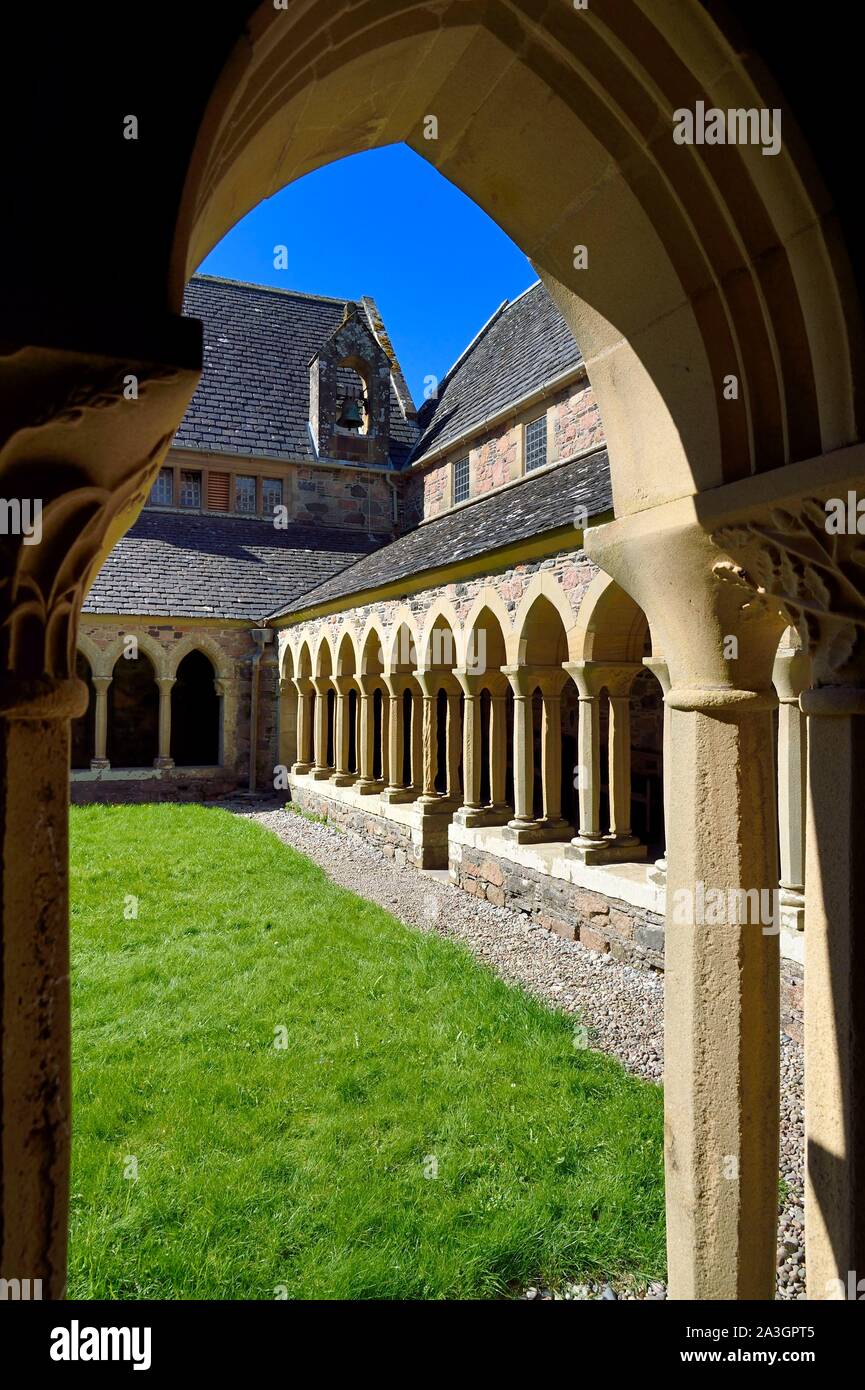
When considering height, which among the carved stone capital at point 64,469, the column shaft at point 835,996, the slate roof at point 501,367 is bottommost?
the column shaft at point 835,996

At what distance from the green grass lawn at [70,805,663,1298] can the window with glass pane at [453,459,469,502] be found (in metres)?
11.5

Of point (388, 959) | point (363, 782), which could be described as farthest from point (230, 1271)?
point (363, 782)

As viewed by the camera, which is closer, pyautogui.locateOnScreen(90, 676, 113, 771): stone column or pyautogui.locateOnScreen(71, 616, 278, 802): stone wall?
pyautogui.locateOnScreen(90, 676, 113, 771): stone column

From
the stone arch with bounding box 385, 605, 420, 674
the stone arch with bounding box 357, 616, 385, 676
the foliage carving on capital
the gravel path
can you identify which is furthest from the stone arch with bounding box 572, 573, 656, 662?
the stone arch with bounding box 357, 616, 385, 676

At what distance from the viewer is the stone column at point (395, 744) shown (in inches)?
435

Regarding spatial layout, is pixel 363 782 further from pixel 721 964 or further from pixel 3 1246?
pixel 3 1246

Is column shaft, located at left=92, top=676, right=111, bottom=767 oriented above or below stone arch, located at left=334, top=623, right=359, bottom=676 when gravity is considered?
below

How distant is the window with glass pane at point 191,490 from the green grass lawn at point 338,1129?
13.4m

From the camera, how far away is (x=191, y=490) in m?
18.2

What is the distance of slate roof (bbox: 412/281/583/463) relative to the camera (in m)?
13.0

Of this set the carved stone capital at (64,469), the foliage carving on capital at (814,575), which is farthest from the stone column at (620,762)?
the carved stone capital at (64,469)

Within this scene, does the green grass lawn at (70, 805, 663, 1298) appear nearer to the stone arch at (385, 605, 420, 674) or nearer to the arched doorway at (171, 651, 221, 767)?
the stone arch at (385, 605, 420, 674)

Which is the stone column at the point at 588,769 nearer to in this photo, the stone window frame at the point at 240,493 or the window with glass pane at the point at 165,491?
the stone window frame at the point at 240,493

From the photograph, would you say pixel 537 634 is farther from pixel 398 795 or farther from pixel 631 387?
pixel 631 387
